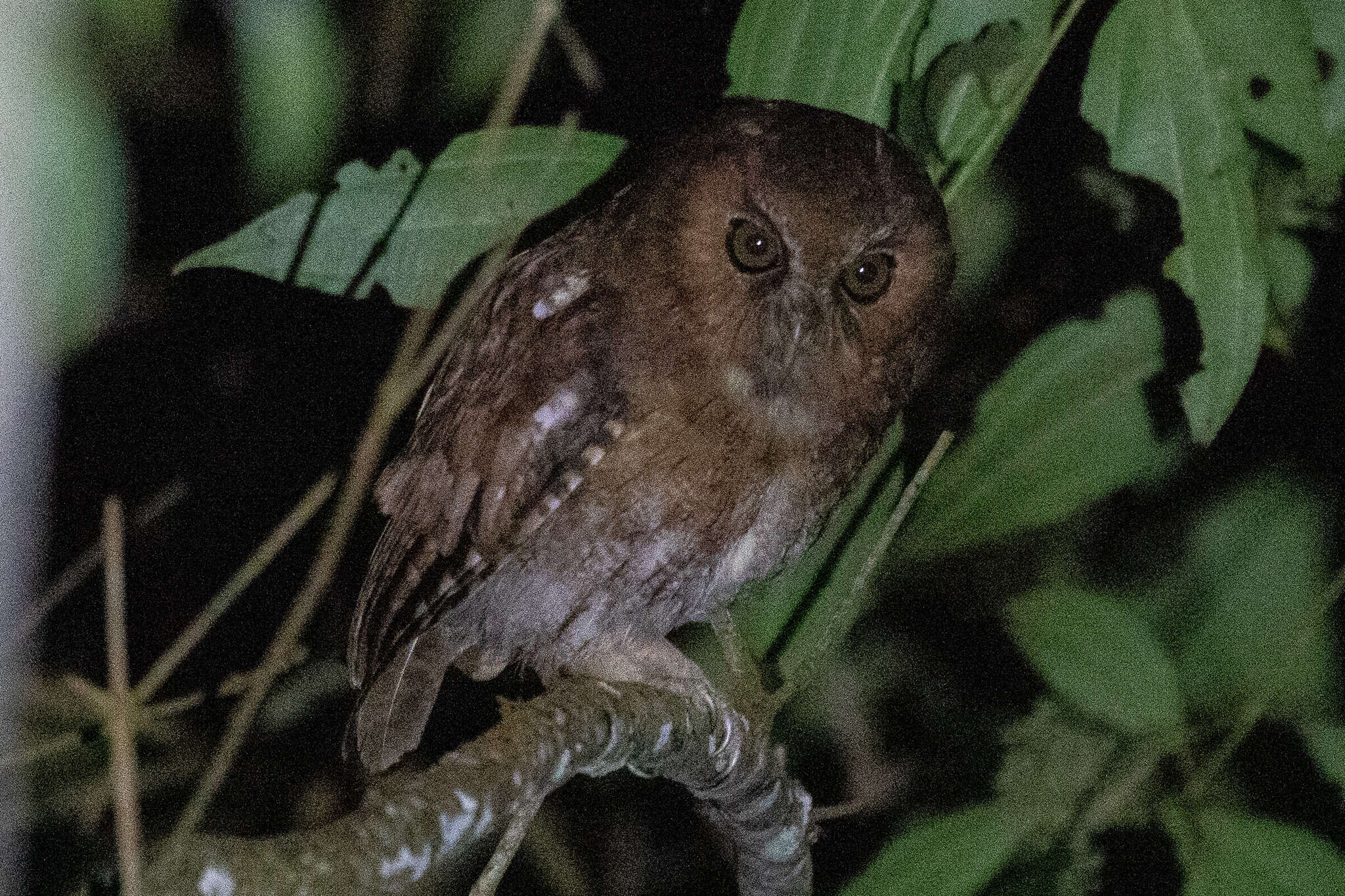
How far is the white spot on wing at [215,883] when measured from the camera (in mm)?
567

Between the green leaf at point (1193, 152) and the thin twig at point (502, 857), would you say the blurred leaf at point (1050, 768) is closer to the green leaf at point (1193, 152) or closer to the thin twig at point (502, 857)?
the green leaf at point (1193, 152)

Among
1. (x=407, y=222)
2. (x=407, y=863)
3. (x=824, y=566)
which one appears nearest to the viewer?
(x=407, y=863)

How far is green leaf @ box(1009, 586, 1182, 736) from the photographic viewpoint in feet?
4.52

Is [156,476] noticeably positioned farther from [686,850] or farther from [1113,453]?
[1113,453]

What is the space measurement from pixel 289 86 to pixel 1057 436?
1040 millimetres

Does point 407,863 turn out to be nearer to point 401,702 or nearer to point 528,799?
point 528,799

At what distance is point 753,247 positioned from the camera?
50.2 inches

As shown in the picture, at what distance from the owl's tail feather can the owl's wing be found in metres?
0.01

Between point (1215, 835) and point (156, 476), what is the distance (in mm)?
1950

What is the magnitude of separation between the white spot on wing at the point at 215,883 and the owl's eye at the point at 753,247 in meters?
0.88

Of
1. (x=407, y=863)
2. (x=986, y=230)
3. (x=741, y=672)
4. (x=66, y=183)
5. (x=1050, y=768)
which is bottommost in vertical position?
(x=1050, y=768)

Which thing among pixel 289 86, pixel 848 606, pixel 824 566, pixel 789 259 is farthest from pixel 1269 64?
pixel 289 86

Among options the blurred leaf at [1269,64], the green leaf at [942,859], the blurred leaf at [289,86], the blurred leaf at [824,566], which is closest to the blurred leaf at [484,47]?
the blurred leaf at [289,86]

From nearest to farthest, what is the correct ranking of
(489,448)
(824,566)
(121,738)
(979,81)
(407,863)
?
(121,738)
(407,863)
(979,81)
(489,448)
(824,566)
